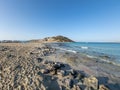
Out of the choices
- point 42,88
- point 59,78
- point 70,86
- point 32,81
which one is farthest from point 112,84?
point 32,81

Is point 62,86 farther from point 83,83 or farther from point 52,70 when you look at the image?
point 52,70

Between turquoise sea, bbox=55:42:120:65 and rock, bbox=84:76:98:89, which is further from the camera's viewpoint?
turquoise sea, bbox=55:42:120:65

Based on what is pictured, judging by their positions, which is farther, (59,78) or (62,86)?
(59,78)

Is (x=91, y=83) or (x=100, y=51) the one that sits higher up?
(x=91, y=83)

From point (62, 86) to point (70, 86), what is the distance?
407 millimetres

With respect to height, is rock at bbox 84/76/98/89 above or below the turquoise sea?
above

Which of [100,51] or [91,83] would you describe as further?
[100,51]

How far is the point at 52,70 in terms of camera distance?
8.40 meters

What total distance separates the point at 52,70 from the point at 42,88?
8.65 feet

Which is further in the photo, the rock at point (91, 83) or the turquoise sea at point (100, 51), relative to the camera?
the turquoise sea at point (100, 51)

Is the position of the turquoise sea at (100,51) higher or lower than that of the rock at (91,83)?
lower

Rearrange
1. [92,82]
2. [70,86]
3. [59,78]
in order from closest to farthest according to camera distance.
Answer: [70,86]
[92,82]
[59,78]

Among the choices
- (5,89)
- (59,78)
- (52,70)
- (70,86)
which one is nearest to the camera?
(5,89)

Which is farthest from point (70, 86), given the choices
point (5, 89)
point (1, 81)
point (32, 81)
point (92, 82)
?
point (1, 81)
